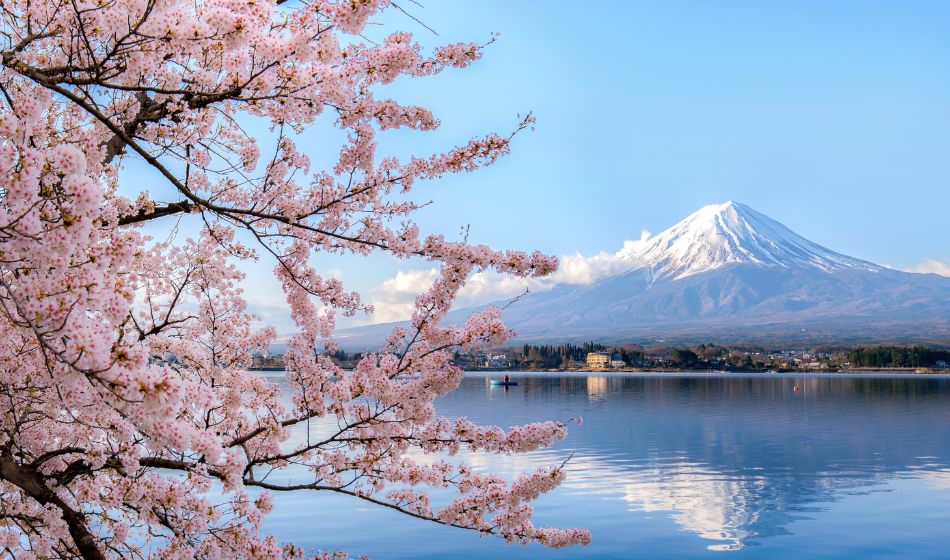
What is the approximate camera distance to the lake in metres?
24.7

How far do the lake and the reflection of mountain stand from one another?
3.8 inches

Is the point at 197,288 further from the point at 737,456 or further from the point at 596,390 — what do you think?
the point at 596,390

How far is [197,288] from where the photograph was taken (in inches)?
312

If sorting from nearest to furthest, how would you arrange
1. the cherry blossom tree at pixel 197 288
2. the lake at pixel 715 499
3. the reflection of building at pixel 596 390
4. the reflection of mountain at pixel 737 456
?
the cherry blossom tree at pixel 197 288 < the lake at pixel 715 499 < the reflection of mountain at pixel 737 456 < the reflection of building at pixel 596 390

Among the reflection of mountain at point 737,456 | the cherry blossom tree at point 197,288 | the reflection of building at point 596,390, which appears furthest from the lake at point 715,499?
the reflection of building at point 596,390

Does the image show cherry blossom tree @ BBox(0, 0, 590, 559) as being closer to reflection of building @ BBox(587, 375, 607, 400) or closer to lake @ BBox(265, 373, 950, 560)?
lake @ BBox(265, 373, 950, 560)

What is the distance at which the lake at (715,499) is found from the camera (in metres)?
24.7

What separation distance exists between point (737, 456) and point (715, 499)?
12.6 m

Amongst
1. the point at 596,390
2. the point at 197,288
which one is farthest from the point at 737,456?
the point at 596,390

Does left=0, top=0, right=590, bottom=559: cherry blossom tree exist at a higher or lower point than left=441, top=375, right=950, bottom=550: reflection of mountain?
higher

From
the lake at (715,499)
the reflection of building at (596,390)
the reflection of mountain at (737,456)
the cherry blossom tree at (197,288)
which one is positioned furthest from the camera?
the reflection of building at (596,390)

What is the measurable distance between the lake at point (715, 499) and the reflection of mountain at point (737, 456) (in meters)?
0.10

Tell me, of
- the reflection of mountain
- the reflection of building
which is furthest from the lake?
the reflection of building

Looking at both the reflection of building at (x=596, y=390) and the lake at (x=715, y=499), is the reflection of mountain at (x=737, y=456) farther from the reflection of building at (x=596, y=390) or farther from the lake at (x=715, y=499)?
the reflection of building at (x=596, y=390)
